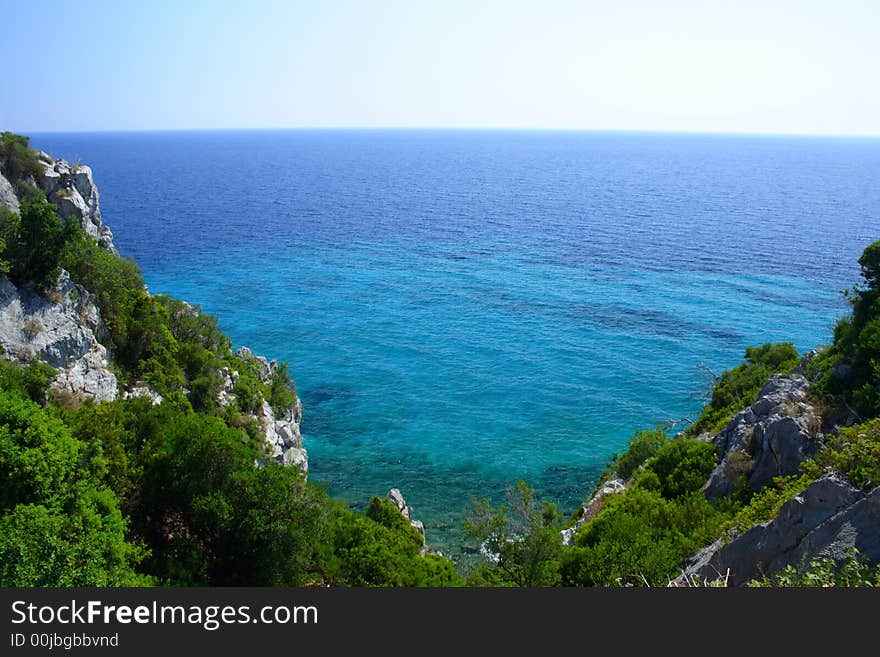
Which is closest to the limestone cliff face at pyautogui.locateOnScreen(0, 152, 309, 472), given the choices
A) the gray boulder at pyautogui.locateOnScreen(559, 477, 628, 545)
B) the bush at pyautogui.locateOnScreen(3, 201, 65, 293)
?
the bush at pyautogui.locateOnScreen(3, 201, 65, 293)

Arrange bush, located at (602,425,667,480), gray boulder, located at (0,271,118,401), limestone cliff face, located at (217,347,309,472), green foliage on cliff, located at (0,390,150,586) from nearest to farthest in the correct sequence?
green foliage on cliff, located at (0,390,150,586), gray boulder, located at (0,271,118,401), limestone cliff face, located at (217,347,309,472), bush, located at (602,425,667,480)

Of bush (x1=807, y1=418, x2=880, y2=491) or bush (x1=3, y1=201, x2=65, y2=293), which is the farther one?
bush (x1=3, y1=201, x2=65, y2=293)

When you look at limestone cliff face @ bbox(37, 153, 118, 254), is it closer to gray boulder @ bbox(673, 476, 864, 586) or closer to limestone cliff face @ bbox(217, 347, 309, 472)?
limestone cliff face @ bbox(217, 347, 309, 472)

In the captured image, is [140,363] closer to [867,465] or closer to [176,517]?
[176,517]

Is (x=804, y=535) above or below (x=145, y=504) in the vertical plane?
above

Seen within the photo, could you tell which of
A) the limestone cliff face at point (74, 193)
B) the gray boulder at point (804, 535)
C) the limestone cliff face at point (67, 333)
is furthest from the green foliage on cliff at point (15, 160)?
the gray boulder at point (804, 535)

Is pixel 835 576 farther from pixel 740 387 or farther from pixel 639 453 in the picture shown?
pixel 740 387

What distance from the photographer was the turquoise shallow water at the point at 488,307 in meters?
54.8

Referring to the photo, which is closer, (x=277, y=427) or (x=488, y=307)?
(x=277, y=427)

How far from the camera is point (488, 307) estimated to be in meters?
85.4

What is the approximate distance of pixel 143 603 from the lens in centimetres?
1485

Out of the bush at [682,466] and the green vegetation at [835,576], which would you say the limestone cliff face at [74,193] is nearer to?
the bush at [682,466]

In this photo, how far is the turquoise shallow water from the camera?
54.8m

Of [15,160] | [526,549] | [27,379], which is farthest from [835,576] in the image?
[15,160]
